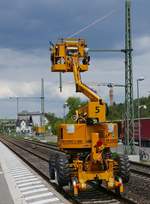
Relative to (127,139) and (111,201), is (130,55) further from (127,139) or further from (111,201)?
(111,201)

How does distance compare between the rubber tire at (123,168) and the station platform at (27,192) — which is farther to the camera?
the rubber tire at (123,168)

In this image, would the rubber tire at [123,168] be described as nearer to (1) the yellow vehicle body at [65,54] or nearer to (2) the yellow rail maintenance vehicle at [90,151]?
(2) the yellow rail maintenance vehicle at [90,151]

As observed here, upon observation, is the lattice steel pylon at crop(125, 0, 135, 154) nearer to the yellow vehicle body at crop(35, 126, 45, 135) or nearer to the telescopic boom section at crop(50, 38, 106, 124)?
the telescopic boom section at crop(50, 38, 106, 124)

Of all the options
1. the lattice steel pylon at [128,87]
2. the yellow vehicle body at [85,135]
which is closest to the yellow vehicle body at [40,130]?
the lattice steel pylon at [128,87]

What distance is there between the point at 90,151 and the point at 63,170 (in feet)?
4.11

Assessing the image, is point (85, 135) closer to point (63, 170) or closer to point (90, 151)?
point (90, 151)

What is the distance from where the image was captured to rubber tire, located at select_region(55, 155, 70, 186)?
17156mm

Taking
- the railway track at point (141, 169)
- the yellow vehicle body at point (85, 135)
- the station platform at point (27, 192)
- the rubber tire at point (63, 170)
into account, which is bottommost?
the station platform at point (27, 192)

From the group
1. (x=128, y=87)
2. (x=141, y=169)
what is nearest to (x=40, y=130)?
(x=128, y=87)

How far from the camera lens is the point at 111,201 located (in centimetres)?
1636

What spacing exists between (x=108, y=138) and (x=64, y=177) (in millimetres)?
1869

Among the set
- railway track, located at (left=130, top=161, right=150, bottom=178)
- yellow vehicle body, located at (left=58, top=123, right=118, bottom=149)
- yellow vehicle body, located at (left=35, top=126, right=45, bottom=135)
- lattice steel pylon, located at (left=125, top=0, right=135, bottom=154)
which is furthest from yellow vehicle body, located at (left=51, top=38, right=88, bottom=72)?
yellow vehicle body, located at (left=35, top=126, right=45, bottom=135)

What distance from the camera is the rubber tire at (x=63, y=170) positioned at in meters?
17.2

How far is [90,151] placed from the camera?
1789 centimetres
